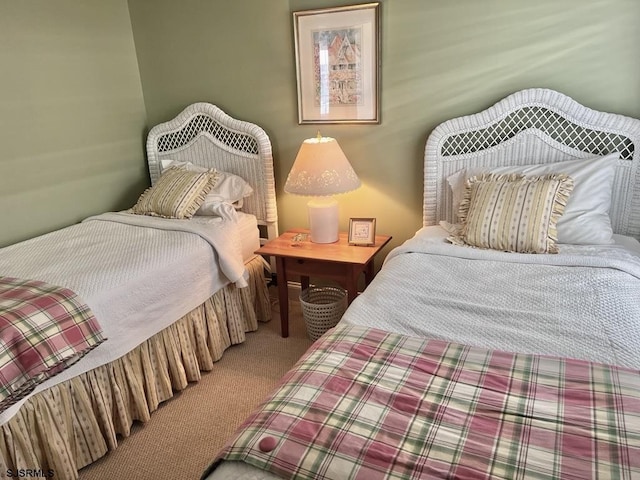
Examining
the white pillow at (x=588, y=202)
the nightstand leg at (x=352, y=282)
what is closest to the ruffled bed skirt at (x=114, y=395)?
the nightstand leg at (x=352, y=282)

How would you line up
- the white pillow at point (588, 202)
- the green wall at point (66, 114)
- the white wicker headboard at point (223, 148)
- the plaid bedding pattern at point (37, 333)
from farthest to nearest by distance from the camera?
the white wicker headboard at point (223, 148) < the green wall at point (66, 114) < the white pillow at point (588, 202) < the plaid bedding pattern at point (37, 333)

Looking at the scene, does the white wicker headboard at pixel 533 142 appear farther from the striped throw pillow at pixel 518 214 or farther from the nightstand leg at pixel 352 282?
the nightstand leg at pixel 352 282

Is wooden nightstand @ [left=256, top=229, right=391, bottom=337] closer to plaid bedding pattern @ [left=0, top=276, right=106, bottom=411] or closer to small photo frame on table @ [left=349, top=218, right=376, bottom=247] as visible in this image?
small photo frame on table @ [left=349, top=218, right=376, bottom=247]

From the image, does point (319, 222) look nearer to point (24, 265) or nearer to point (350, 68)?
point (350, 68)

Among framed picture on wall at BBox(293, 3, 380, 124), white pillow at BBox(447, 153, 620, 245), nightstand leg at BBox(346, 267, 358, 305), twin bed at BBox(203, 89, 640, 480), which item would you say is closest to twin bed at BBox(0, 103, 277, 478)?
framed picture on wall at BBox(293, 3, 380, 124)

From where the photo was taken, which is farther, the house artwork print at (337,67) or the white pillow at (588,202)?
the house artwork print at (337,67)

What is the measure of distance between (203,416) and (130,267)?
748mm

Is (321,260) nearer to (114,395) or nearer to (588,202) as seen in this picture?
(114,395)

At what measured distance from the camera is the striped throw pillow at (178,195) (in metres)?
2.78

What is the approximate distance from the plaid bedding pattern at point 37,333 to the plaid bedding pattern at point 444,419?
3.12 feet

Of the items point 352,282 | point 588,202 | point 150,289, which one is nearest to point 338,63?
point 352,282

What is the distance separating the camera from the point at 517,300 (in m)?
1.63

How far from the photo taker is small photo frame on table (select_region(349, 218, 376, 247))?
8.61 ft

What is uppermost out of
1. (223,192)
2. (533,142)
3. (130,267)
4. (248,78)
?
(248,78)
